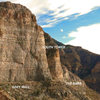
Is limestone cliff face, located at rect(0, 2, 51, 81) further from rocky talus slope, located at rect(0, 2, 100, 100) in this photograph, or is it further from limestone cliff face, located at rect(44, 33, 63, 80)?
limestone cliff face, located at rect(44, 33, 63, 80)

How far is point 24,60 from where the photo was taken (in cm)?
3797

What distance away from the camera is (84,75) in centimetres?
9412

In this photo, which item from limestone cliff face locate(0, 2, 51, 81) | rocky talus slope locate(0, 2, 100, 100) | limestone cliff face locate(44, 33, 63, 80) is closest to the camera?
rocky talus slope locate(0, 2, 100, 100)

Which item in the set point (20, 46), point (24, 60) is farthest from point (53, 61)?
point (20, 46)

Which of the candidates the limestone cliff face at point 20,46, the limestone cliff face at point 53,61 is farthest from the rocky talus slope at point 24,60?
the limestone cliff face at point 53,61

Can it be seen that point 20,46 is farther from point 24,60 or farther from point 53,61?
point 53,61

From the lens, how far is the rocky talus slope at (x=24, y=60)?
34125mm

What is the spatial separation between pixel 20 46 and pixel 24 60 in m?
2.98

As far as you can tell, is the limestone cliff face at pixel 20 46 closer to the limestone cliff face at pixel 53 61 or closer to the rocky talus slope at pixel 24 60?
the rocky talus slope at pixel 24 60

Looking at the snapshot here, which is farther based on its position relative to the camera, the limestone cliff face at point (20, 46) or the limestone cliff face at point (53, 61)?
the limestone cliff face at point (53, 61)

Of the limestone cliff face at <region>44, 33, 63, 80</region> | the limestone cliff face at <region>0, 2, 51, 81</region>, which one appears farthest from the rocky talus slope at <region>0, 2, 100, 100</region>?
the limestone cliff face at <region>44, 33, 63, 80</region>

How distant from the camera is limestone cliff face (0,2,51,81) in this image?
35625 millimetres

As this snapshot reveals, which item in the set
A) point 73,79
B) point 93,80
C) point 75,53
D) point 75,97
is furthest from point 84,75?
point 75,97

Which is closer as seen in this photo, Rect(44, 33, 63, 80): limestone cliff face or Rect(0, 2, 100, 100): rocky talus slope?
Rect(0, 2, 100, 100): rocky talus slope
